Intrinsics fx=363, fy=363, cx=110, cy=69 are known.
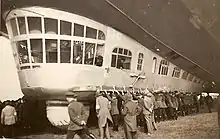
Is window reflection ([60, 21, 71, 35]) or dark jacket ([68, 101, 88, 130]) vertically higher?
window reflection ([60, 21, 71, 35])

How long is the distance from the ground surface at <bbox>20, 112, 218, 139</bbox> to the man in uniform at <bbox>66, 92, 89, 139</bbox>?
0.18 meters

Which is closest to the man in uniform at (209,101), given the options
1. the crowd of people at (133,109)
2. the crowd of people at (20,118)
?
the crowd of people at (133,109)

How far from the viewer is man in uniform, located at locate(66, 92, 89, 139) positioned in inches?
64.9

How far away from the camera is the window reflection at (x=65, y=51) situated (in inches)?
65.4

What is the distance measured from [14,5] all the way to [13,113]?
496 mm

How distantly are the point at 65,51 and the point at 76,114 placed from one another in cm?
29

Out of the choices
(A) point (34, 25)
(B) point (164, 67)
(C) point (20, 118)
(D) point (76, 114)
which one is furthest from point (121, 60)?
(C) point (20, 118)

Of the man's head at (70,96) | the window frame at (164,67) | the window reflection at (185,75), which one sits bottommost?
the man's head at (70,96)

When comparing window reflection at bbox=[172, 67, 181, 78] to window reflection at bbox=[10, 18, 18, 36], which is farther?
window reflection at bbox=[172, 67, 181, 78]

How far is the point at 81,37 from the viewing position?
1.68 meters

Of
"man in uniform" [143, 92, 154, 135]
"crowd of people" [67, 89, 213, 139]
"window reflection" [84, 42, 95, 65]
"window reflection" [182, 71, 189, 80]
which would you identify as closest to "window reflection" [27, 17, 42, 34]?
"window reflection" [84, 42, 95, 65]

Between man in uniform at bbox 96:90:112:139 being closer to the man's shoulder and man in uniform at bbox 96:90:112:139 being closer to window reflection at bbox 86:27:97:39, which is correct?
the man's shoulder

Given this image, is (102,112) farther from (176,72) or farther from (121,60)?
(176,72)

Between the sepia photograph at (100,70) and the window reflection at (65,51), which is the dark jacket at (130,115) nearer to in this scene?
the sepia photograph at (100,70)
